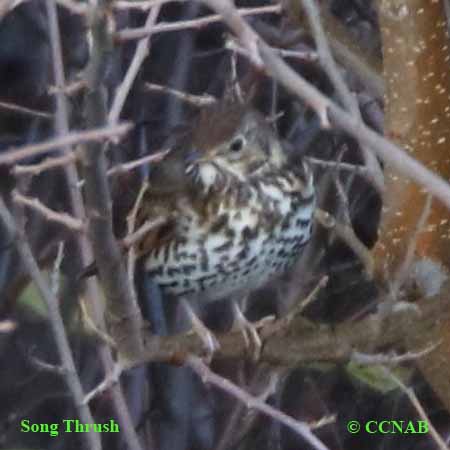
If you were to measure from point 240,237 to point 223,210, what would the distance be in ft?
0.23

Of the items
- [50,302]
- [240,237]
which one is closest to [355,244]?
[240,237]

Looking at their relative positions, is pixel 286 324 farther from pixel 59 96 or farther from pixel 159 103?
pixel 159 103

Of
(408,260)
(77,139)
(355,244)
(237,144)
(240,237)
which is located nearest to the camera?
(77,139)

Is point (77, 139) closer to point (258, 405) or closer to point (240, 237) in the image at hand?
point (258, 405)

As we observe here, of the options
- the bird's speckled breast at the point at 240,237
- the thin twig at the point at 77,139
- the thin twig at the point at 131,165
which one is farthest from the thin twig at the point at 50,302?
the thin twig at the point at 77,139

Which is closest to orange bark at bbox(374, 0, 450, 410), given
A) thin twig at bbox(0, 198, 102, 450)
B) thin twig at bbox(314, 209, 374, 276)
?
thin twig at bbox(314, 209, 374, 276)

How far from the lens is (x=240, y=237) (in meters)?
2.93

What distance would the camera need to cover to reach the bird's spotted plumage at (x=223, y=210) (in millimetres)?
2939

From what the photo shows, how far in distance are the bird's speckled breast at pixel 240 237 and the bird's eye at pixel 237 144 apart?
3.6 inches

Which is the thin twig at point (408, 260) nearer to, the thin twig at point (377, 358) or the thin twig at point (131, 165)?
the thin twig at point (377, 358)

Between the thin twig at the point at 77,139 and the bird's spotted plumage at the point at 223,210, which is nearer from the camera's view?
the thin twig at the point at 77,139

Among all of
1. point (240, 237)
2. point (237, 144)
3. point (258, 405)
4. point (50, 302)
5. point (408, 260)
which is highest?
point (237, 144)

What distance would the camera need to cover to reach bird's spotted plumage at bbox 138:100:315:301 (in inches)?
116

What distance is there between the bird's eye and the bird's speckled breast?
9 cm
